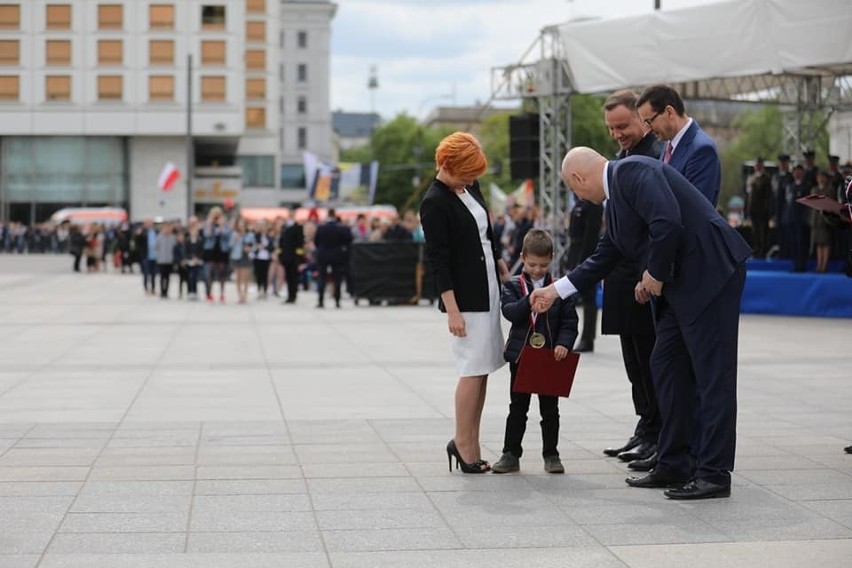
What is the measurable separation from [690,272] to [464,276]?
1.27 m

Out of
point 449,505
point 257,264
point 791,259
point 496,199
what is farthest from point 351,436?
point 496,199

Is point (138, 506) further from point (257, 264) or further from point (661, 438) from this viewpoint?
point (257, 264)

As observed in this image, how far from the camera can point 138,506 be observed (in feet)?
20.9

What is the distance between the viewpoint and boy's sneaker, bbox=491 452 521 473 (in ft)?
24.1

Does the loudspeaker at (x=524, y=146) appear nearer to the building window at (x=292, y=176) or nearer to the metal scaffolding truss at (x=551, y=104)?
the metal scaffolding truss at (x=551, y=104)

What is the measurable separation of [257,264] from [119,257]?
22.5 metres

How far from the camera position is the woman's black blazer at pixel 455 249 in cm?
724

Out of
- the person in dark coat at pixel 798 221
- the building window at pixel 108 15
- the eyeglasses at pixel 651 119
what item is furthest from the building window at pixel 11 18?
the eyeglasses at pixel 651 119

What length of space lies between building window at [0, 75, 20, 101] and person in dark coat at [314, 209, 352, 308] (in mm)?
53423

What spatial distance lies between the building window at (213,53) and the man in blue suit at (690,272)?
72.5m

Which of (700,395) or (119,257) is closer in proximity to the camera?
(700,395)

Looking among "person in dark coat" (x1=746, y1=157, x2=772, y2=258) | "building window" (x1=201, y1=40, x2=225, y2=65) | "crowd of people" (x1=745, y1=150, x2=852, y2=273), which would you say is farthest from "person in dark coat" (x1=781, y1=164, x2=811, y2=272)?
"building window" (x1=201, y1=40, x2=225, y2=65)

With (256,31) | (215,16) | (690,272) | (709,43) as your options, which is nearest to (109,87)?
(215,16)

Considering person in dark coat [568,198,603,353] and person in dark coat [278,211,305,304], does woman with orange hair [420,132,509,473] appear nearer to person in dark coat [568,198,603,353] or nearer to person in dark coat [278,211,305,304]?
person in dark coat [568,198,603,353]
